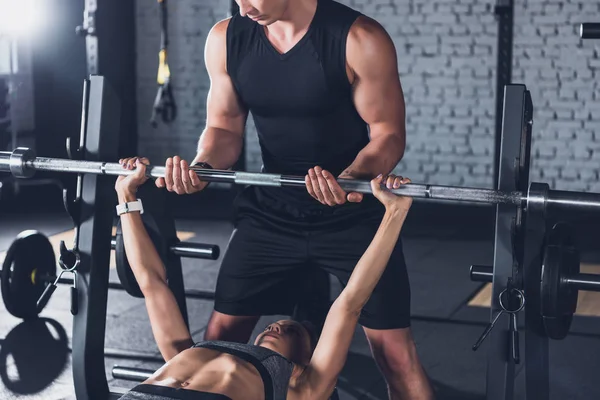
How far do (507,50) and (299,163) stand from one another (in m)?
3.62

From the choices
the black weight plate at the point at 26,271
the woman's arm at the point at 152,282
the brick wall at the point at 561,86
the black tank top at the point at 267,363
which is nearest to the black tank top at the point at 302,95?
the woman's arm at the point at 152,282

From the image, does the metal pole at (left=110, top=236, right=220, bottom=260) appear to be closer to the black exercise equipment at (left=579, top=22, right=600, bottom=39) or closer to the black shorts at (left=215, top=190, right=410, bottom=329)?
the black shorts at (left=215, top=190, right=410, bottom=329)

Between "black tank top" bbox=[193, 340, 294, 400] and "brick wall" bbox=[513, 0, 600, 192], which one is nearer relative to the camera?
"black tank top" bbox=[193, 340, 294, 400]

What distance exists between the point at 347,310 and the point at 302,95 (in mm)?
541

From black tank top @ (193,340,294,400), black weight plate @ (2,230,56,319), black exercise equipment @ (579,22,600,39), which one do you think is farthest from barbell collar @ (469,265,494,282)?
black weight plate @ (2,230,56,319)

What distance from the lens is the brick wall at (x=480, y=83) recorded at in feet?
18.2

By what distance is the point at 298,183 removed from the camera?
6.31 feet

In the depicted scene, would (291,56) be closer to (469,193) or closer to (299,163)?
(299,163)

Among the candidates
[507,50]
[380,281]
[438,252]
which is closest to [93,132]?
[380,281]

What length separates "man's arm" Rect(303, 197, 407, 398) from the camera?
1.88 metres

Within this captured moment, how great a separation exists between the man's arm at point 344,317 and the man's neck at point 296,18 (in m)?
0.55

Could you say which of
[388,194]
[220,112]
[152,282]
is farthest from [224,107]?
[388,194]

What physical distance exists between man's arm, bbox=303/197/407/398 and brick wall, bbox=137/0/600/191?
159 inches

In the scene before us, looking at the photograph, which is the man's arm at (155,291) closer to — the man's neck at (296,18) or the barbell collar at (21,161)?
the barbell collar at (21,161)
